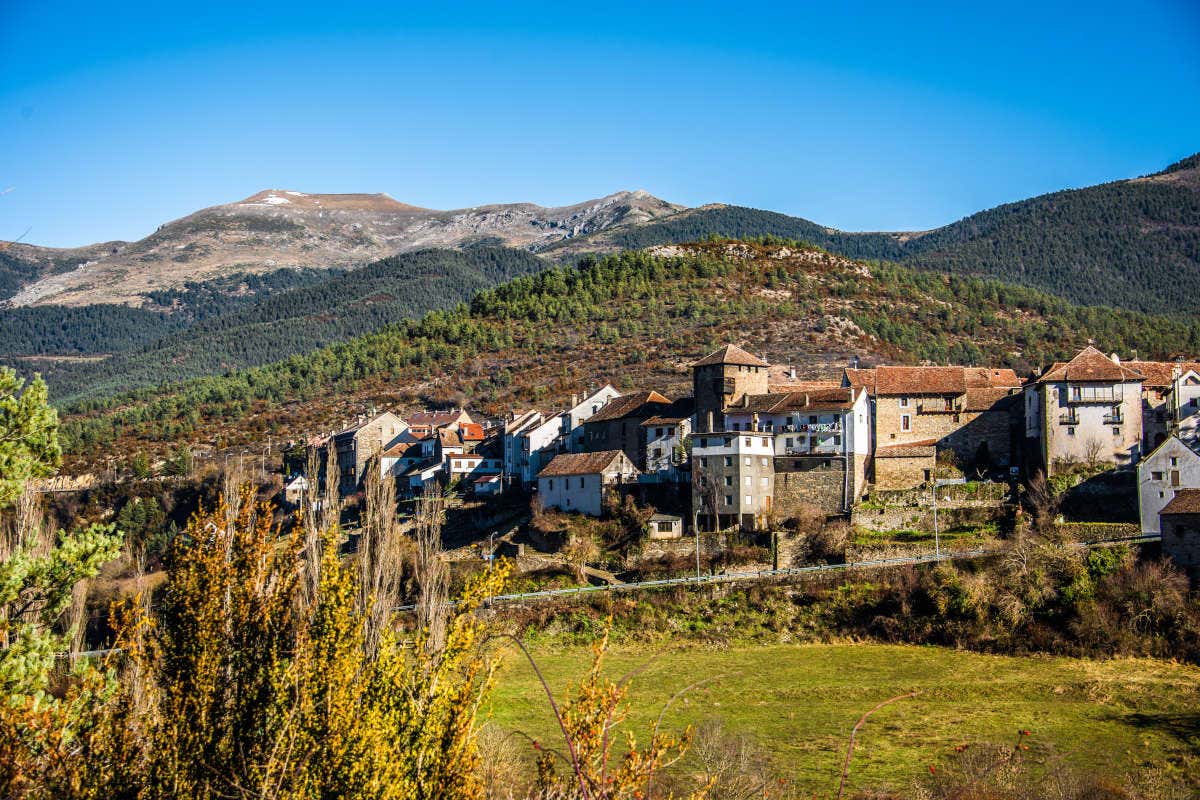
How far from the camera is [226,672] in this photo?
17.6 meters

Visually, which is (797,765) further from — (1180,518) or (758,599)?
(1180,518)

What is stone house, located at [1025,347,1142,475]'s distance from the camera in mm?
60719

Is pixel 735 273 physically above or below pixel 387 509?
above

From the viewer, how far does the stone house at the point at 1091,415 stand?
6072cm

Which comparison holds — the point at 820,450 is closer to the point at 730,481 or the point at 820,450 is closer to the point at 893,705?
→ the point at 730,481

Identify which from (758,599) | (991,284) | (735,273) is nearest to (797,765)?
(758,599)

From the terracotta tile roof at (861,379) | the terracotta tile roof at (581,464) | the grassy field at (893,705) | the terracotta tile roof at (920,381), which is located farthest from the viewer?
the terracotta tile roof at (581,464)

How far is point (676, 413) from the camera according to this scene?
242ft

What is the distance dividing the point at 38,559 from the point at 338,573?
839cm

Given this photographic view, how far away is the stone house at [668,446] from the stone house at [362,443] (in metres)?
31.5

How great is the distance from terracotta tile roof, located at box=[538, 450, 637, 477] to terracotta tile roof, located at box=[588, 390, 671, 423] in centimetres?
584

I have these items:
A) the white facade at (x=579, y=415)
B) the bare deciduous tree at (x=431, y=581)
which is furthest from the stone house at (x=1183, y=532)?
the white facade at (x=579, y=415)

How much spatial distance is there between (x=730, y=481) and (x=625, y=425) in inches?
568

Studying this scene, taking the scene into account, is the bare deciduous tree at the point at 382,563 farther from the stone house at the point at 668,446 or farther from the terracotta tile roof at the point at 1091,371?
the terracotta tile roof at the point at 1091,371
